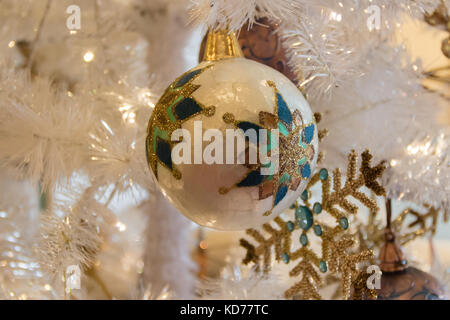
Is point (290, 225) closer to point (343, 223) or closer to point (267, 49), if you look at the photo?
point (343, 223)

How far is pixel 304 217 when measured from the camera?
1.61 ft

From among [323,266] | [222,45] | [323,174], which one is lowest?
[323,266]

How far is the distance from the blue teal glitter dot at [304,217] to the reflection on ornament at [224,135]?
14cm

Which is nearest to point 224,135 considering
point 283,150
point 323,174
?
point 283,150

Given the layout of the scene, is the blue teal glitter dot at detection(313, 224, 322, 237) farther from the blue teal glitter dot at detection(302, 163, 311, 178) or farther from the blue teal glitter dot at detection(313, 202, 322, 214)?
the blue teal glitter dot at detection(302, 163, 311, 178)

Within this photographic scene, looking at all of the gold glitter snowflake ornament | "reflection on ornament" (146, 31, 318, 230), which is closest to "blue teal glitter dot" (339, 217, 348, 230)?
the gold glitter snowflake ornament

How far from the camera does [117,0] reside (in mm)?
734

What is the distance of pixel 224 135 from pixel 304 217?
0.22 meters

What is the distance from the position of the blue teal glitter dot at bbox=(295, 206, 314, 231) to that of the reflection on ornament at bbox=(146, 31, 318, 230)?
0.14m

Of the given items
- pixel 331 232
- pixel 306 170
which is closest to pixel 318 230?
pixel 331 232

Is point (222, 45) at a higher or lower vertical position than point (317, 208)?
higher

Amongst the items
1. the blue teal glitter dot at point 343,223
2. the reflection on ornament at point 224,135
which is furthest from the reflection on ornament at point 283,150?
the blue teal glitter dot at point 343,223

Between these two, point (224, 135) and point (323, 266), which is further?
point (323, 266)

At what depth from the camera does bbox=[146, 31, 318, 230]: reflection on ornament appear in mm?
322
